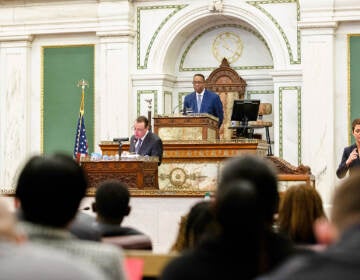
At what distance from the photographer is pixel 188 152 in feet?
43.0

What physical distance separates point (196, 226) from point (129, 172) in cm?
788

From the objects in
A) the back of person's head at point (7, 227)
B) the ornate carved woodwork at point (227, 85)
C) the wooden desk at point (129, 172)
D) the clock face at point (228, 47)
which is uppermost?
the clock face at point (228, 47)

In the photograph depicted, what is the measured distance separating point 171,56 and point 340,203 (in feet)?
49.7

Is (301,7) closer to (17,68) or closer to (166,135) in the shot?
(166,135)

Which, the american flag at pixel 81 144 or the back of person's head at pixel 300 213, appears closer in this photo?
the back of person's head at pixel 300 213

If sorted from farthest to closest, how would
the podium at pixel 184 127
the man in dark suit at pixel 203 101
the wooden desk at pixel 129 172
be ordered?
the man in dark suit at pixel 203 101
the podium at pixel 184 127
the wooden desk at pixel 129 172

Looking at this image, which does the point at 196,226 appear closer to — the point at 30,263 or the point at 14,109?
the point at 30,263

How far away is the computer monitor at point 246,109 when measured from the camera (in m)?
13.7

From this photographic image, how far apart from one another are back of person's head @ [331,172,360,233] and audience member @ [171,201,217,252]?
154 centimetres

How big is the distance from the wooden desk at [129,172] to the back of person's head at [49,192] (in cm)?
894

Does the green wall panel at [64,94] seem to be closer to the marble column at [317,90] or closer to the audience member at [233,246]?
the marble column at [317,90]

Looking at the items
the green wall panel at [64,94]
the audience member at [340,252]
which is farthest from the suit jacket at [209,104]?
the audience member at [340,252]

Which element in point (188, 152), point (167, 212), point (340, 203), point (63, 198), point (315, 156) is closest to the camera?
point (340, 203)

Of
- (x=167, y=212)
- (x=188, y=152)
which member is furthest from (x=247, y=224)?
(x=188, y=152)
